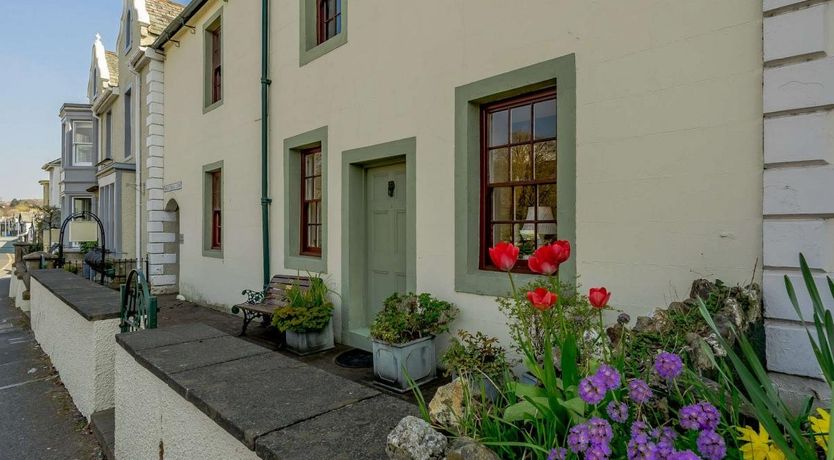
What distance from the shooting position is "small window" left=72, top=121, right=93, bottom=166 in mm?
20219

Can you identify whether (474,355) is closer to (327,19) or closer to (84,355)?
(84,355)

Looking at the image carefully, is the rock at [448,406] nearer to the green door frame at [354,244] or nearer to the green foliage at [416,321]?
the green foliage at [416,321]

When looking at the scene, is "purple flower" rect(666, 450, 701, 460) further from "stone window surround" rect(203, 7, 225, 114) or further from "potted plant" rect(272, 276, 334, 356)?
"stone window surround" rect(203, 7, 225, 114)

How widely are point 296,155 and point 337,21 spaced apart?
2054 mm

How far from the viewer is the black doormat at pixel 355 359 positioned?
5.39 m

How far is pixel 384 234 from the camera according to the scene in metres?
6.05

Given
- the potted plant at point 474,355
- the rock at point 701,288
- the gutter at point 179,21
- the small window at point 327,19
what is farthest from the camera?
the gutter at point 179,21

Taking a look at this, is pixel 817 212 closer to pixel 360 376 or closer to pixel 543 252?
pixel 543 252

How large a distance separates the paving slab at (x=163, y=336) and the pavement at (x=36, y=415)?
1348mm

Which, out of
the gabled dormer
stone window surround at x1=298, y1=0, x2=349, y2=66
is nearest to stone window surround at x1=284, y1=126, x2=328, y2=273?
stone window surround at x1=298, y1=0, x2=349, y2=66

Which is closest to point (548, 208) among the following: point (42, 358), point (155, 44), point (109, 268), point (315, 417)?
point (315, 417)

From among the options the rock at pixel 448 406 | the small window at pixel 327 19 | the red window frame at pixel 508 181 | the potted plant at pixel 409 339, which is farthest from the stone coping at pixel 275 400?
the small window at pixel 327 19

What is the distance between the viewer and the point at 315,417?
167cm

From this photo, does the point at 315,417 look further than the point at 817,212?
No
